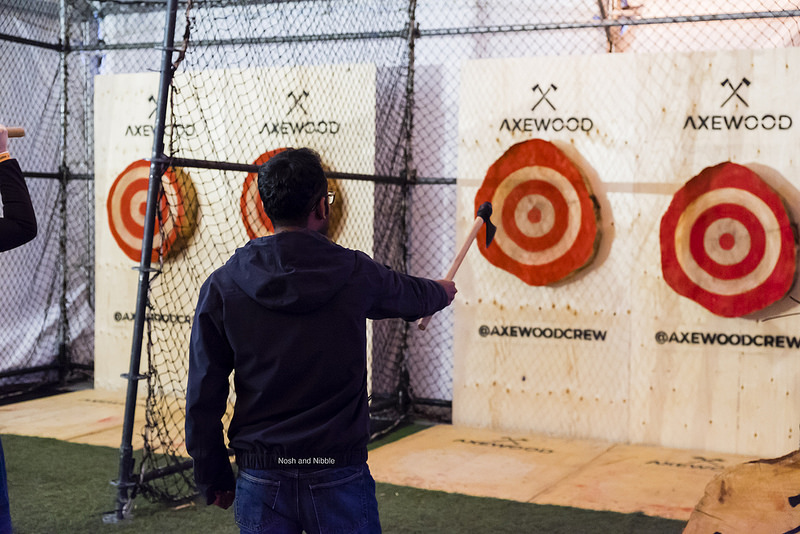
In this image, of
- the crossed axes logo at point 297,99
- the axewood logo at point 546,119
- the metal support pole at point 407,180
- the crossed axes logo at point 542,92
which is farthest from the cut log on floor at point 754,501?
the crossed axes logo at point 297,99

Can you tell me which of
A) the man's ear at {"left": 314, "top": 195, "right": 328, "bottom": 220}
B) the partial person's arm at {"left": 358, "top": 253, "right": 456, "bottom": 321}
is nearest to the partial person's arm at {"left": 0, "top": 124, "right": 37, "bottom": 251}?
the man's ear at {"left": 314, "top": 195, "right": 328, "bottom": 220}

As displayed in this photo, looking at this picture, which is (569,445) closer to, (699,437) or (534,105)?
(699,437)

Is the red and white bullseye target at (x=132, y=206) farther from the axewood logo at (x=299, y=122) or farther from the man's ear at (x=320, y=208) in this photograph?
the man's ear at (x=320, y=208)

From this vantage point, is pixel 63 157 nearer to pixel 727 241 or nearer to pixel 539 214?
pixel 539 214

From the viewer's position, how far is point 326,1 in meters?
5.45

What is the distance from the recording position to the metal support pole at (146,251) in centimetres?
327

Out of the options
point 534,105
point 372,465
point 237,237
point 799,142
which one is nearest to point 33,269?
point 237,237

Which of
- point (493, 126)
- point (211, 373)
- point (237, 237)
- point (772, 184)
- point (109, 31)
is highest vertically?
point (109, 31)

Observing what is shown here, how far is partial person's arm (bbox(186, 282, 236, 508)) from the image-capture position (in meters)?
1.72

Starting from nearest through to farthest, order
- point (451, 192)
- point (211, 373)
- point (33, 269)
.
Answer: point (211, 373) < point (451, 192) < point (33, 269)

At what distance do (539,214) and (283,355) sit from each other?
3247 mm

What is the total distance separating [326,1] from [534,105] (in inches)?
58.6

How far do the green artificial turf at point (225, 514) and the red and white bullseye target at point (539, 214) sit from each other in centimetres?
149

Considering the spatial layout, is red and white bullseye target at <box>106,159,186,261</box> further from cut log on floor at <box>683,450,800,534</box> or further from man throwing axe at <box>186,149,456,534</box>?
man throwing axe at <box>186,149,456,534</box>
